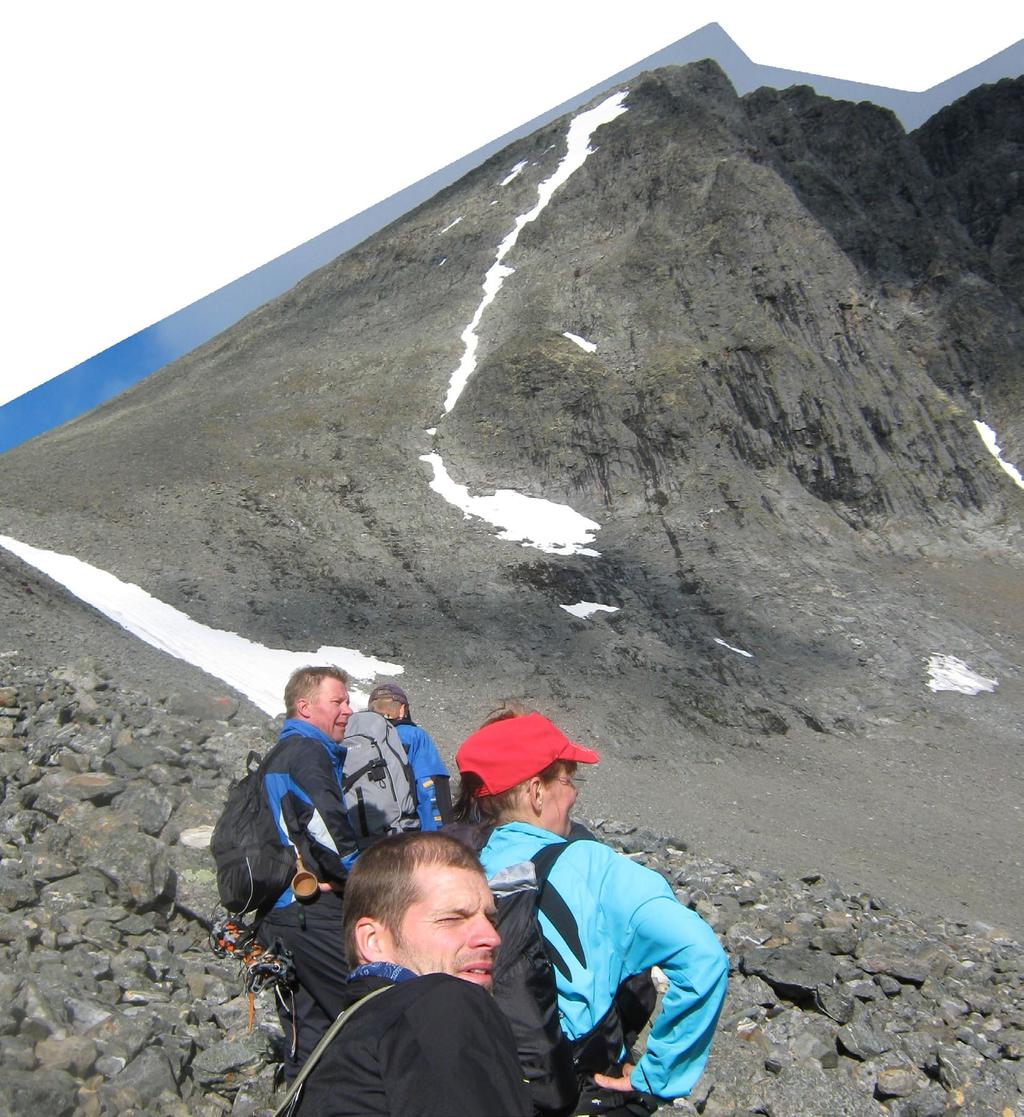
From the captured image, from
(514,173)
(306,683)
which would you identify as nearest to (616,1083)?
(306,683)

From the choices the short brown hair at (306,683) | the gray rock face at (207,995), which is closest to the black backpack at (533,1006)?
the short brown hair at (306,683)

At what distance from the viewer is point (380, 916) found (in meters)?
2.31

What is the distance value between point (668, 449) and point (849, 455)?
10.3 meters

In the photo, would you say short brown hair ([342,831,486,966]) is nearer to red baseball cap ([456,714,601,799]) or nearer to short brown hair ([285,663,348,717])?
red baseball cap ([456,714,601,799])

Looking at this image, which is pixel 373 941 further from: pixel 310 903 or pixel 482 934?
pixel 310 903

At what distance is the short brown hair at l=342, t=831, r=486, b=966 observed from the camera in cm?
230

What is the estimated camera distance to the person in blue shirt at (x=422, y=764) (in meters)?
5.18

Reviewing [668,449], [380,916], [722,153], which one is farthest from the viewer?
[722,153]

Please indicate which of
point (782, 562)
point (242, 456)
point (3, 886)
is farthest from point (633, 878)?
point (242, 456)

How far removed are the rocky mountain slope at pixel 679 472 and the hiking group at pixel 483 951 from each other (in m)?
12.5

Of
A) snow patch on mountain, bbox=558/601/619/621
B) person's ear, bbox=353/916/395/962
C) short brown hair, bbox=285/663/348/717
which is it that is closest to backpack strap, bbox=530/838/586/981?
person's ear, bbox=353/916/395/962

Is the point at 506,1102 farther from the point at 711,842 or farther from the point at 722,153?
the point at 722,153

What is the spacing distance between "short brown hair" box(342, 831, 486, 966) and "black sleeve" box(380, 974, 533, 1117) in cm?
48

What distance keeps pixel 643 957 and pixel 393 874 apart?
929 millimetres
